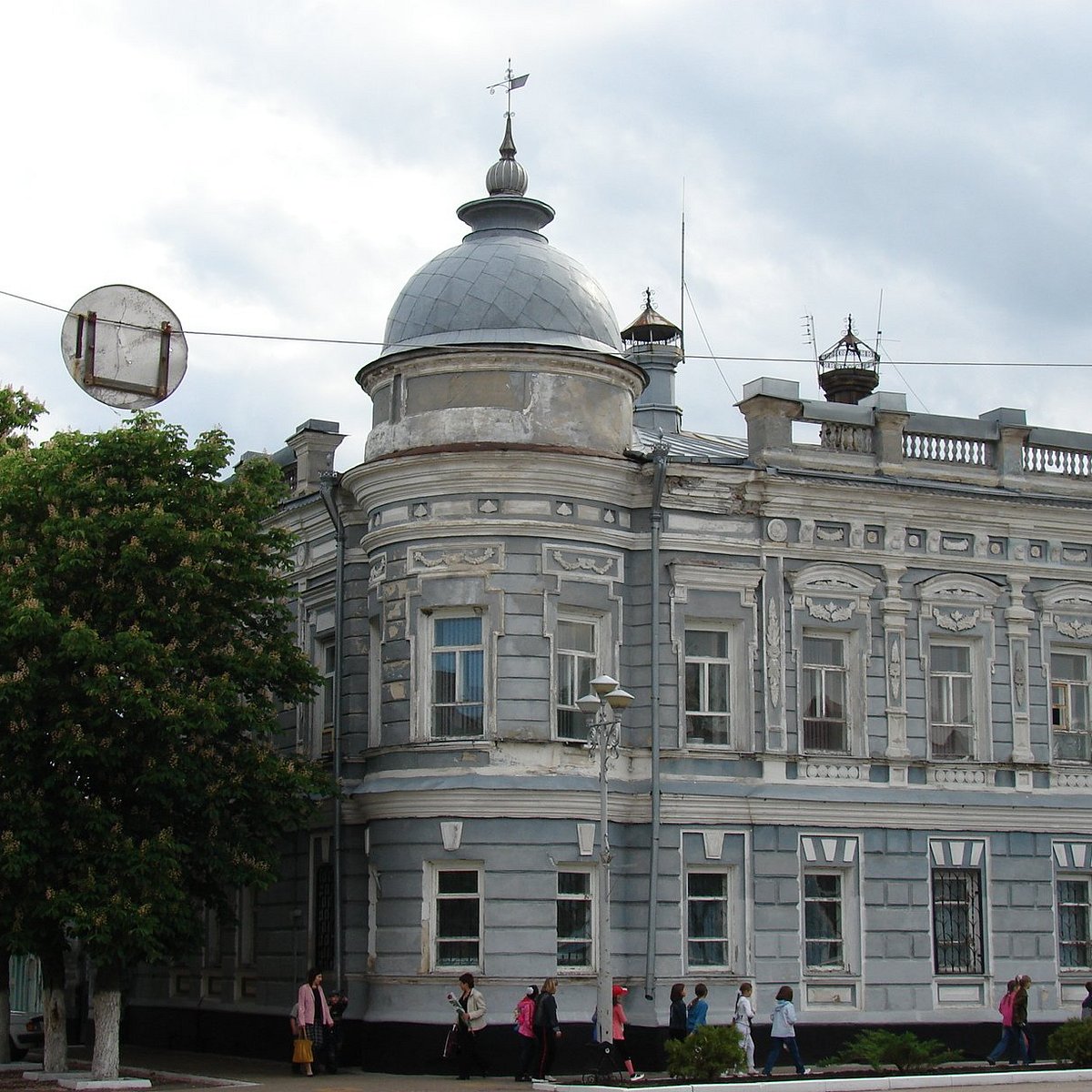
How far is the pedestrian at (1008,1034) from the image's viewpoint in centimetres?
2731

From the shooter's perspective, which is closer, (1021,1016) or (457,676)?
(1021,1016)

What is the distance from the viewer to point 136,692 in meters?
24.7

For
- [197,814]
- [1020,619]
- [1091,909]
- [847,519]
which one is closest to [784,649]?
[847,519]

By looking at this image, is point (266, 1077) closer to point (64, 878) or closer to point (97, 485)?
point (64, 878)

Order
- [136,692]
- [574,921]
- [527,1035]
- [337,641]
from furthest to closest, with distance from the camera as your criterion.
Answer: [337,641] < [574,921] < [527,1035] < [136,692]

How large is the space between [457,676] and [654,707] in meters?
2.96

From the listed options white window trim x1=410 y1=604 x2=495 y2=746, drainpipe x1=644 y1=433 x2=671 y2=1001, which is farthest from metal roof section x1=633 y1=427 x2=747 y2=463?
white window trim x1=410 y1=604 x2=495 y2=746

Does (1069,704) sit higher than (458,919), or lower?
higher

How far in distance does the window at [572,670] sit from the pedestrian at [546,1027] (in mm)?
4090

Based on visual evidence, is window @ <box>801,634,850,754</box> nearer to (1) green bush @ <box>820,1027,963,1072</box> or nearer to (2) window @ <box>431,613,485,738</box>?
(2) window @ <box>431,613,485,738</box>

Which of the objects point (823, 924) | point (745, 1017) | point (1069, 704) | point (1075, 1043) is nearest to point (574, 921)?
point (745, 1017)

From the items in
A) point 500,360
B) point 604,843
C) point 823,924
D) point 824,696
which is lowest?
point 823,924

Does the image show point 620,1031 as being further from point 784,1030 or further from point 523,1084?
point 784,1030

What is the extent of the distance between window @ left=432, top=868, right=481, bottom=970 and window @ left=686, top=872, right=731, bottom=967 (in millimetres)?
3231
